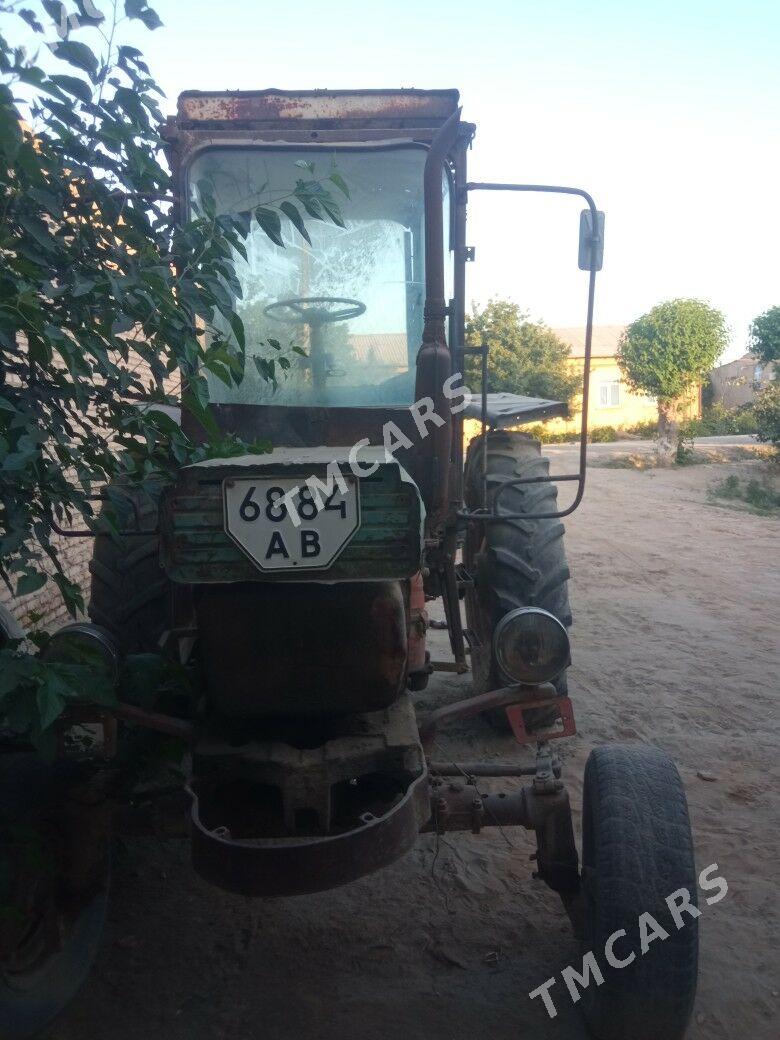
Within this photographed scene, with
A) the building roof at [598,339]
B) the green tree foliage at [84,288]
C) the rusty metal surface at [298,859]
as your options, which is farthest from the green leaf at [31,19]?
the building roof at [598,339]

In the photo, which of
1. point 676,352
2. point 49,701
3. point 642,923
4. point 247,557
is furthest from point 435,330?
point 676,352

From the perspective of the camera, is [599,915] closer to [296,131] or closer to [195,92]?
[296,131]

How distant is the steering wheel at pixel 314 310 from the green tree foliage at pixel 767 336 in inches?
741

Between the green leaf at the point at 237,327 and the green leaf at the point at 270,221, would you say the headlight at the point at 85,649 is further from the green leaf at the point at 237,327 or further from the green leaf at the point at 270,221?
the green leaf at the point at 270,221

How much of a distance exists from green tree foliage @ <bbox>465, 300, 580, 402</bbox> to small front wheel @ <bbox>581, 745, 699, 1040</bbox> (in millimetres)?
21506

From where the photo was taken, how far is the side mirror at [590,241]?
336cm

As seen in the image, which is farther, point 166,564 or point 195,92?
point 195,92

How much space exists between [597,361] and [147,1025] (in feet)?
124

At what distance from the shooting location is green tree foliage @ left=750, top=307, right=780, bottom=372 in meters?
20.7

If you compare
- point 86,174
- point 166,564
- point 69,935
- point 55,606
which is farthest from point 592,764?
point 55,606

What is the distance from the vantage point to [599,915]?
2.45m

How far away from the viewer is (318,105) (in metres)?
3.85

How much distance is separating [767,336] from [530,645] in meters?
20.1

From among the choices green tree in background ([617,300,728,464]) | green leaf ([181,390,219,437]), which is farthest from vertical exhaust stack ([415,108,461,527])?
green tree in background ([617,300,728,464])
